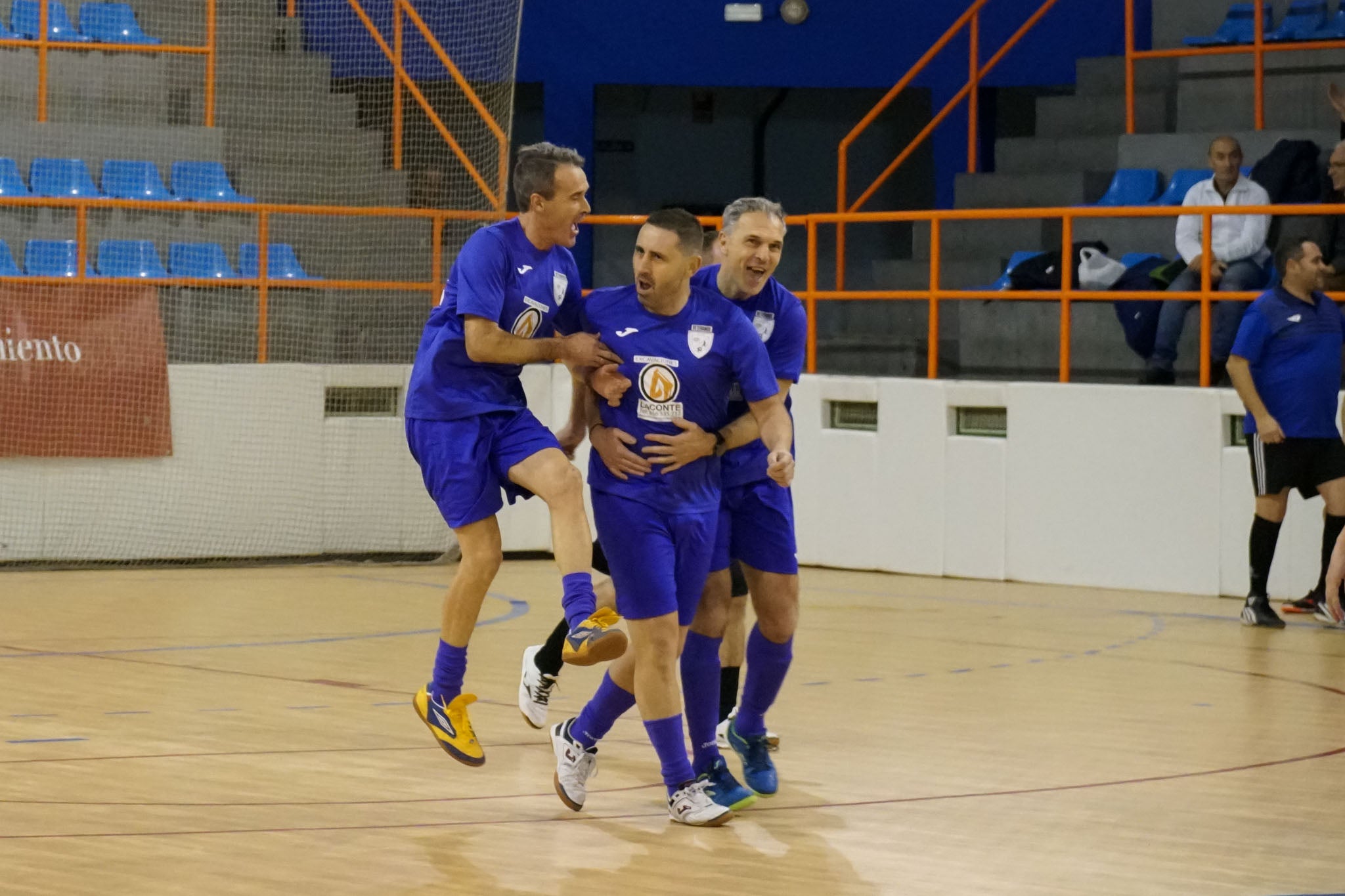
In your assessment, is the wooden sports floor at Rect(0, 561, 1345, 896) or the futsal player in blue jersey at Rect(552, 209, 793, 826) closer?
the wooden sports floor at Rect(0, 561, 1345, 896)

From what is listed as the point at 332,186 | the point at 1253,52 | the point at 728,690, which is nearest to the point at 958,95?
the point at 1253,52

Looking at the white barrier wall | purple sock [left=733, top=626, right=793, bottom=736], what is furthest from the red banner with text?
purple sock [left=733, top=626, right=793, bottom=736]

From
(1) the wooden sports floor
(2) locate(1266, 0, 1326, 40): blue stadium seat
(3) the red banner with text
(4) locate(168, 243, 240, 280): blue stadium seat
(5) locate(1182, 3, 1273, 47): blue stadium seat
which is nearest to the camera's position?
(1) the wooden sports floor

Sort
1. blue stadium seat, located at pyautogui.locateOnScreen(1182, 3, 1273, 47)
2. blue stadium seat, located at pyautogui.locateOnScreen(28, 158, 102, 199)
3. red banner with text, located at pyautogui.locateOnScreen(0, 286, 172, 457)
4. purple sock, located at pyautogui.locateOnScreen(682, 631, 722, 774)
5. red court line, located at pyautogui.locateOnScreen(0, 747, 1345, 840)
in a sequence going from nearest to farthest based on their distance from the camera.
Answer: red court line, located at pyautogui.locateOnScreen(0, 747, 1345, 840) → purple sock, located at pyautogui.locateOnScreen(682, 631, 722, 774) → red banner with text, located at pyautogui.locateOnScreen(0, 286, 172, 457) → blue stadium seat, located at pyautogui.locateOnScreen(28, 158, 102, 199) → blue stadium seat, located at pyautogui.locateOnScreen(1182, 3, 1273, 47)

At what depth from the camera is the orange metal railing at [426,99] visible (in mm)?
13906

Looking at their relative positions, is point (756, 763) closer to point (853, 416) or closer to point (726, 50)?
point (853, 416)

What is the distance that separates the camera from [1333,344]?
35.0ft

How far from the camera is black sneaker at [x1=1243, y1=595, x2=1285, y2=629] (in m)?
10.5

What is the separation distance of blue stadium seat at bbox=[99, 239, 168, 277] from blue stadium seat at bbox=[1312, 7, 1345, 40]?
9.41 meters

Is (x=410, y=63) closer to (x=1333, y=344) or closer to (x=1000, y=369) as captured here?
(x=1000, y=369)

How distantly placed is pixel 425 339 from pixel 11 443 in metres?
7.04

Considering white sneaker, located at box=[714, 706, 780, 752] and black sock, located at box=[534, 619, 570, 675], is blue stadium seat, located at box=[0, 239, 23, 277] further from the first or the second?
white sneaker, located at box=[714, 706, 780, 752]

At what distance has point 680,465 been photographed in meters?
5.73

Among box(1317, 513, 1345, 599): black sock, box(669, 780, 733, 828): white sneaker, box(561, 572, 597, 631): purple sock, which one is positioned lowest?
box(669, 780, 733, 828): white sneaker
